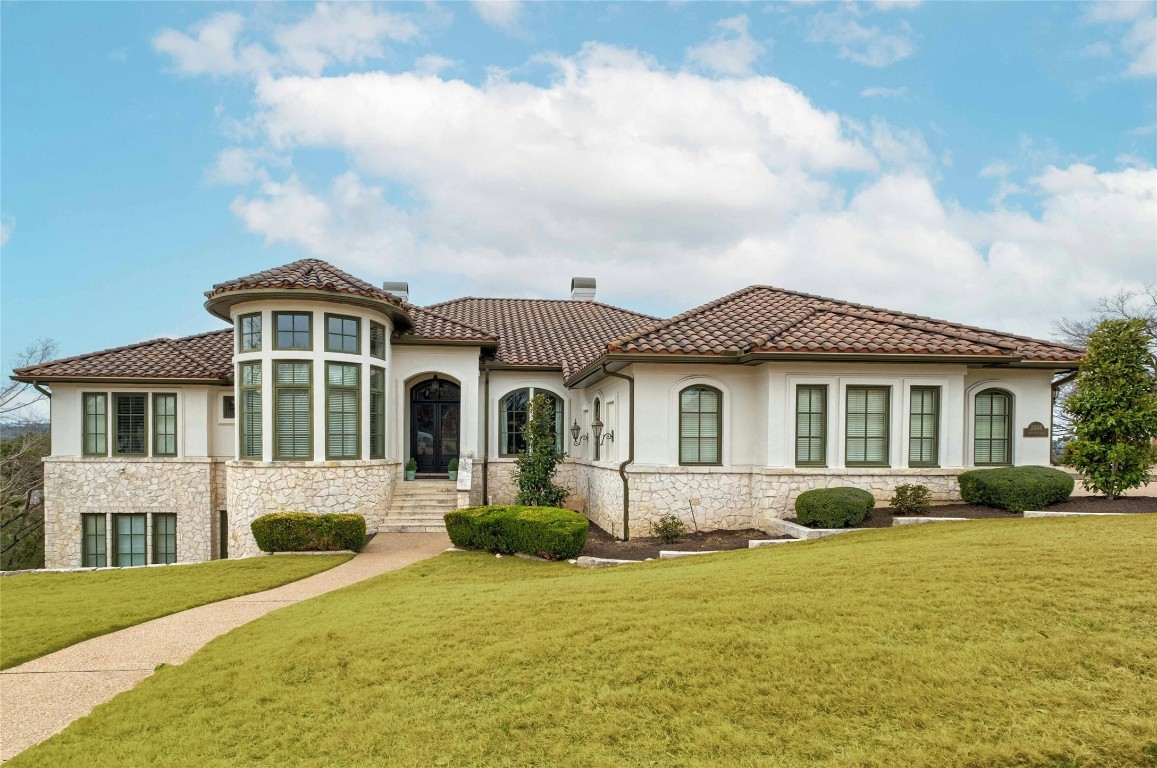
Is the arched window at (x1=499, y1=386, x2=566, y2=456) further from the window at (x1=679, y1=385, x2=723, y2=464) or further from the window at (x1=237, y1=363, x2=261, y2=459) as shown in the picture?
the window at (x1=237, y1=363, x2=261, y2=459)

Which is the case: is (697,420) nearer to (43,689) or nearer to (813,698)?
(813,698)

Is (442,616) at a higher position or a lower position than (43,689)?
higher

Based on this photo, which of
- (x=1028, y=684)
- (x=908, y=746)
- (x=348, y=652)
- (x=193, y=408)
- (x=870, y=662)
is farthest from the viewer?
(x=193, y=408)

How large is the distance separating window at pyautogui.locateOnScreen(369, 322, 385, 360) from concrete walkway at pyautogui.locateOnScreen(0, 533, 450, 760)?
640 centimetres

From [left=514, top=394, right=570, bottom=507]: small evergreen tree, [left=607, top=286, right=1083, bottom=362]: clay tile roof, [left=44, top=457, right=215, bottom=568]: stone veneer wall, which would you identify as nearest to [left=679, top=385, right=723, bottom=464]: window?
[left=607, top=286, right=1083, bottom=362]: clay tile roof

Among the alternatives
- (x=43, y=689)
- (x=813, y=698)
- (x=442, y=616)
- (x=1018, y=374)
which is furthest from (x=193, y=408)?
(x=1018, y=374)

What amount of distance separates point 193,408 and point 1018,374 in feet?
67.1

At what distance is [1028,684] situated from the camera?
441 centimetres

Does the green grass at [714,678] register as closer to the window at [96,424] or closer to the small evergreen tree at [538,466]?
the small evergreen tree at [538,466]

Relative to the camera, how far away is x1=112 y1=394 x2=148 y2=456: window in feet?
58.8

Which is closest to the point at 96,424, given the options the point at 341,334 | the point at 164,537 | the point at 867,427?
the point at 164,537

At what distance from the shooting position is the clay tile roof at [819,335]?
41.6 ft

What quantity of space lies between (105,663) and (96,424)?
1321 centimetres

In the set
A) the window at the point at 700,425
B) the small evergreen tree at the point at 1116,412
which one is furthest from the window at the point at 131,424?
the small evergreen tree at the point at 1116,412
